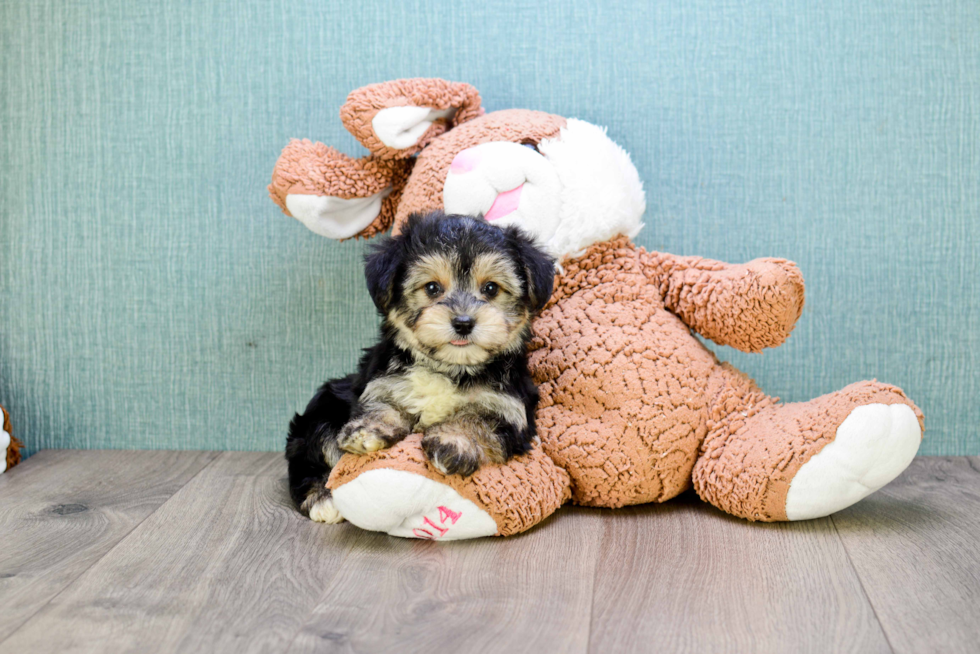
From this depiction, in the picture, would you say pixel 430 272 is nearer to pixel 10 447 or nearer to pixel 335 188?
pixel 335 188

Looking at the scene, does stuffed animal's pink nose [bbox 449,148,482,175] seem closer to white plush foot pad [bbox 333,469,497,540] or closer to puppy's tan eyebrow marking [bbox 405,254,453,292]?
puppy's tan eyebrow marking [bbox 405,254,453,292]

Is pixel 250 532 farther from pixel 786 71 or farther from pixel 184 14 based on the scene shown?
pixel 786 71

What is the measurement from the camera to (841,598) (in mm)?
1669

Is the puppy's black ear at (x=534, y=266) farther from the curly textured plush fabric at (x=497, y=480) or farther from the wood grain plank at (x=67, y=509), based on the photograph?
the wood grain plank at (x=67, y=509)

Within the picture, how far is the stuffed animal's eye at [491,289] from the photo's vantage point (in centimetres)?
192

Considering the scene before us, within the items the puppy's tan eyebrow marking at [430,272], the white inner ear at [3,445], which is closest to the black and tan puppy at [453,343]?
the puppy's tan eyebrow marking at [430,272]

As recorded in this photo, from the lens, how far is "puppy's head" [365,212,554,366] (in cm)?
184

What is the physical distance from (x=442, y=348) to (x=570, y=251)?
1.77 ft

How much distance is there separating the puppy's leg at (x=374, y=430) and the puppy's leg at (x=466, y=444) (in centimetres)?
8

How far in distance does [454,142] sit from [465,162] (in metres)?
0.12

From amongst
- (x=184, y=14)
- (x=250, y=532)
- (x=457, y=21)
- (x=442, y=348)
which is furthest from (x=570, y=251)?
(x=184, y=14)

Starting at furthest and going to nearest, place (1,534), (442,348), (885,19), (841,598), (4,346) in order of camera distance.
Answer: (4,346)
(885,19)
(1,534)
(442,348)
(841,598)

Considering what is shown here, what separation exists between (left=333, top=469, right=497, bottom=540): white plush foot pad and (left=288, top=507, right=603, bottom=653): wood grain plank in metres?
0.05

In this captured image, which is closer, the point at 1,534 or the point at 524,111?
the point at 1,534
